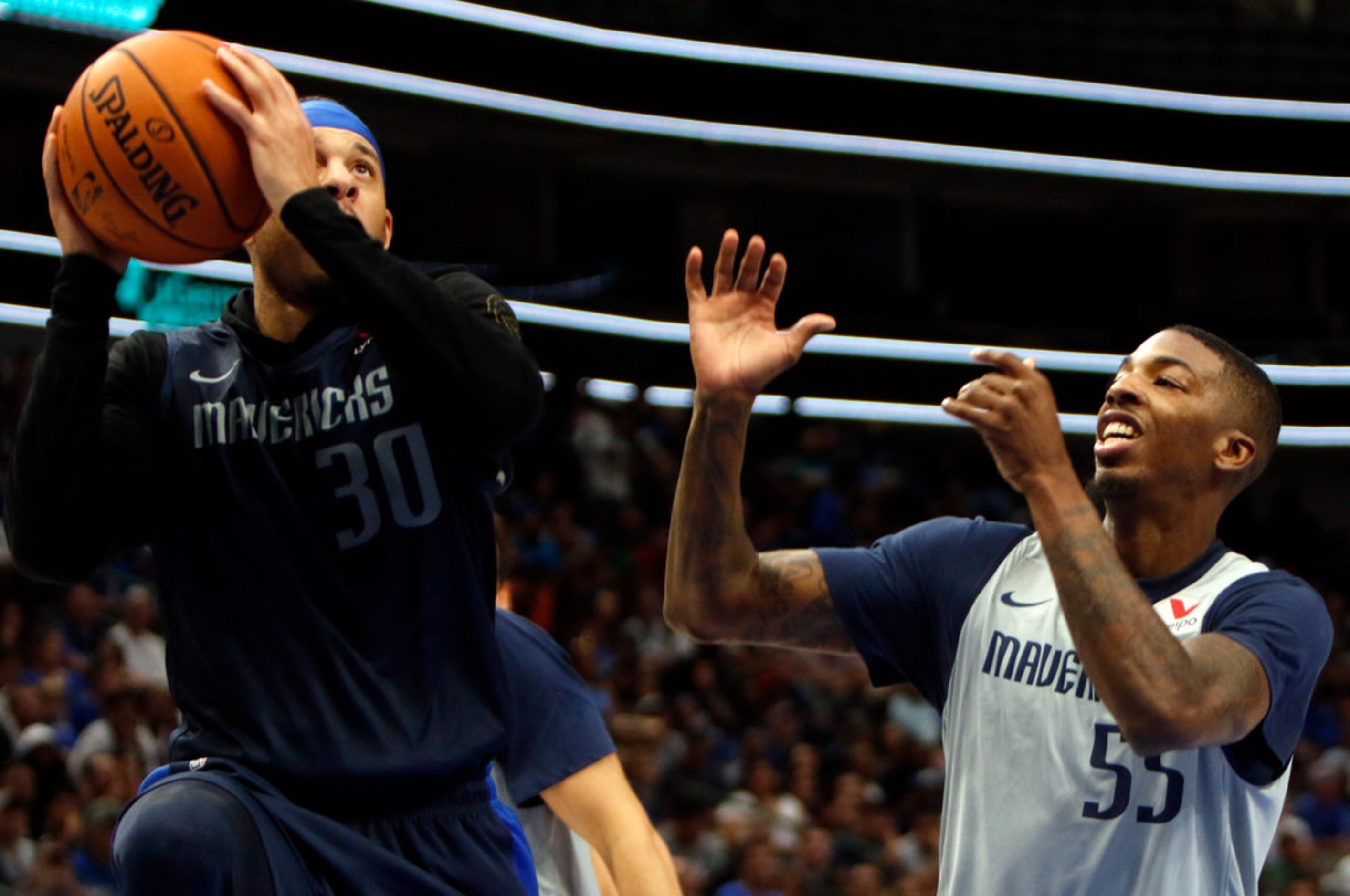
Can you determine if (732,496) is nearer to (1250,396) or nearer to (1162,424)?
(1162,424)

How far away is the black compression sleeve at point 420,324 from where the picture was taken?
2213 millimetres

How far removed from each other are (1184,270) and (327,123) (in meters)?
18.1

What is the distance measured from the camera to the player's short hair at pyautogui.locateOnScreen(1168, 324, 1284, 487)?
312cm

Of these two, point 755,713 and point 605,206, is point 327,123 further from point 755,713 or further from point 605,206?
point 605,206

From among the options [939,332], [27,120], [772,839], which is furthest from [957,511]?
[27,120]

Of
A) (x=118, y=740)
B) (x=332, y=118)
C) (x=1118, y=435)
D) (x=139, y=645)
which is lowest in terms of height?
(x=118, y=740)

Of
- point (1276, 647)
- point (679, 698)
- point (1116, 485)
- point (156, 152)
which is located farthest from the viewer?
point (679, 698)

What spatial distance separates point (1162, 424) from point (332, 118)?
64.3 inches

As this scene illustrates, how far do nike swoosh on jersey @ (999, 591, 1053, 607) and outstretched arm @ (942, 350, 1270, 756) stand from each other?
42cm

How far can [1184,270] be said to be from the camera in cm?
1933

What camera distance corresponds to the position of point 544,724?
326 cm

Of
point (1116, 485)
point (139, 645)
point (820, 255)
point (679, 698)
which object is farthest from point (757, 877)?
point (820, 255)

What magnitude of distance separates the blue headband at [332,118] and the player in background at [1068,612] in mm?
A: 628

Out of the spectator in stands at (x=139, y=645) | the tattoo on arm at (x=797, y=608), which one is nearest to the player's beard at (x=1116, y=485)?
the tattoo on arm at (x=797, y=608)
